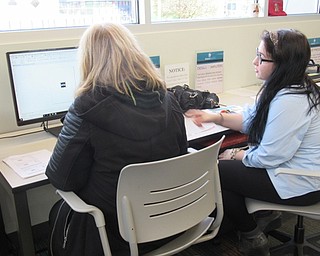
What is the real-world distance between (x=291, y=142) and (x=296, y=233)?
0.64 metres

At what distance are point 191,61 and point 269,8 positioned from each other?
3.08 feet

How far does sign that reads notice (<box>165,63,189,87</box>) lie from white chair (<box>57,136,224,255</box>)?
1250 millimetres

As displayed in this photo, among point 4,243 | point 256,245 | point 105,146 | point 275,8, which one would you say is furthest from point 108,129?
point 275,8

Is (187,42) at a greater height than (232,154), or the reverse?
(187,42)

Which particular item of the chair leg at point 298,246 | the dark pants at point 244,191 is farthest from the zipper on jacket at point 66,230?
the chair leg at point 298,246

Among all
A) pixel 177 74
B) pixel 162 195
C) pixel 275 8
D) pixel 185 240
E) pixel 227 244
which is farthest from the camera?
pixel 275 8

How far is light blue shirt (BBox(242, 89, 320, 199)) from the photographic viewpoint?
160 cm

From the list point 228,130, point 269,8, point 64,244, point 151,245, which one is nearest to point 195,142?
point 228,130

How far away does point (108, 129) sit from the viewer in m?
1.27

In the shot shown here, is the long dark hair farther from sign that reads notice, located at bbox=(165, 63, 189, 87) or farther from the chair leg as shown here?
sign that reads notice, located at bbox=(165, 63, 189, 87)

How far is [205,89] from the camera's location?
2.79 metres

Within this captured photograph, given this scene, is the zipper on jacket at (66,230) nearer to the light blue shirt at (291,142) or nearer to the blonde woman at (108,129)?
the blonde woman at (108,129)

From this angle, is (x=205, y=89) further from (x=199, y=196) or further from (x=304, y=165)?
(x=199, y=196)

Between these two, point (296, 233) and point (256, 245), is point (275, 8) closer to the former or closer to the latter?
point (296, 233)
